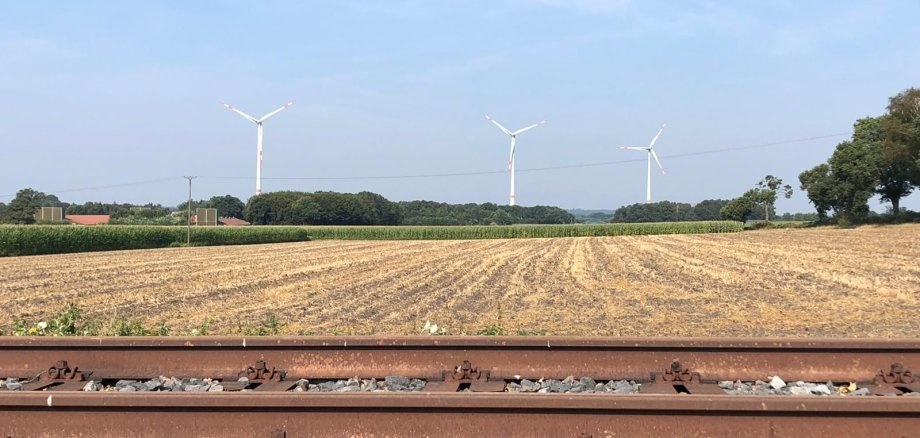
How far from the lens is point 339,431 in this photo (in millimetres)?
4504

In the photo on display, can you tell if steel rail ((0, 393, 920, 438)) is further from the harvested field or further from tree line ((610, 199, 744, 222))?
tree line ((610, 199, 744, 222))

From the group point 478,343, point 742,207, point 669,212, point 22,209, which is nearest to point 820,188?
point 742,207

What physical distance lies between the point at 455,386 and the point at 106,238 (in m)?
66.7

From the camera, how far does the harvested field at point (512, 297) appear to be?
1382 cm

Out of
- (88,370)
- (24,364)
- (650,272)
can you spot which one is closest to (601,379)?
Result: (88,370)

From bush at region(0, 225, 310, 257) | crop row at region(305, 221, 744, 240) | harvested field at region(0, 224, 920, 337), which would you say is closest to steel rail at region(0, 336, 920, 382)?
harvested field at region(0, 224, 920, 337)

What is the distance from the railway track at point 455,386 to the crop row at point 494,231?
3748 inches

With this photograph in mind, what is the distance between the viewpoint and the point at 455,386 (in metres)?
5.68

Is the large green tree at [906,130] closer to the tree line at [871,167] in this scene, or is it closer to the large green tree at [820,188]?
the tree line at [871,167]

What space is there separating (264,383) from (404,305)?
12405 mm

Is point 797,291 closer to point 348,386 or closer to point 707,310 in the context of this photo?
point 707,310

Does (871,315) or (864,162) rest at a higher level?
(864,162)

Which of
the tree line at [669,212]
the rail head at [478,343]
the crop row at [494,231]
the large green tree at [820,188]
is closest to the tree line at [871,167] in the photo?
the large green tree at [820,188]

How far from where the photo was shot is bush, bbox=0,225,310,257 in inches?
2115
